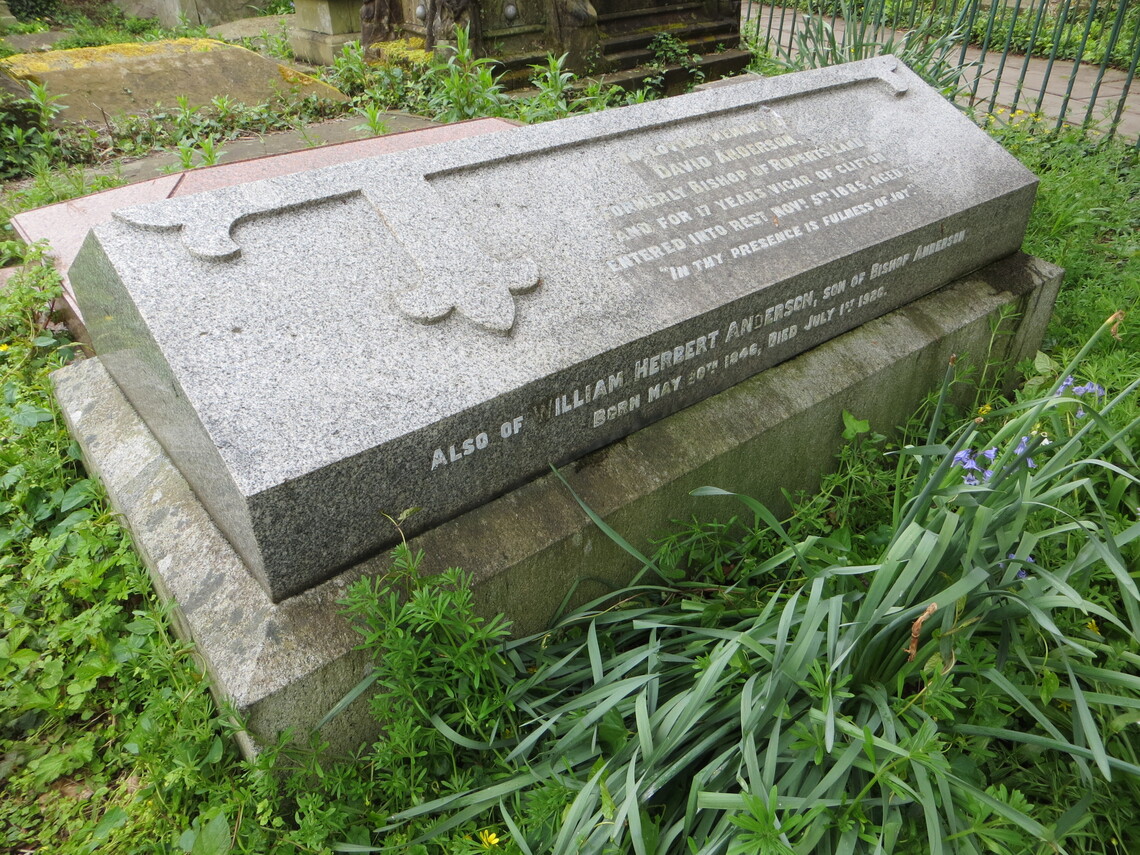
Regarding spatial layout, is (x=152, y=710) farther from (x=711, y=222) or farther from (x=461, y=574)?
(x=711, y=222)

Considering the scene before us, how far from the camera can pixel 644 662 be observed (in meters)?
1.83

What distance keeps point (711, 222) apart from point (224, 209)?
128 centimetres

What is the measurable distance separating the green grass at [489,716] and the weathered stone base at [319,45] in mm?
6151

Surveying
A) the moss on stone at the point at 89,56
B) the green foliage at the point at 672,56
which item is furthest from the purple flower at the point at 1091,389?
the moss on stone at the point at 89,56

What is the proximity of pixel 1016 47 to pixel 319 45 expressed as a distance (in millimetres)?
7660

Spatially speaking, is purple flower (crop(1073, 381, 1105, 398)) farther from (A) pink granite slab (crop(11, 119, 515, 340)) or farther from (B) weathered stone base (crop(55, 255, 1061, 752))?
(A) pink granite slab (crop(11, 119, 515, 340))

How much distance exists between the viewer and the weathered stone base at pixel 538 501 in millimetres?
1555

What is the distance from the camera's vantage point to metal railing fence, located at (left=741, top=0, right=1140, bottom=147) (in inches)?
187

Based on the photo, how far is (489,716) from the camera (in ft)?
5.55

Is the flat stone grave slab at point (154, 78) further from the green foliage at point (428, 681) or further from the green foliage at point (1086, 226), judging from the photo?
the green foliage at point (428, 681)

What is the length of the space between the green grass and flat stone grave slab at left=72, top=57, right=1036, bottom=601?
0.94ft

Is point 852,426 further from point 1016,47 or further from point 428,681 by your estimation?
point 1016,47

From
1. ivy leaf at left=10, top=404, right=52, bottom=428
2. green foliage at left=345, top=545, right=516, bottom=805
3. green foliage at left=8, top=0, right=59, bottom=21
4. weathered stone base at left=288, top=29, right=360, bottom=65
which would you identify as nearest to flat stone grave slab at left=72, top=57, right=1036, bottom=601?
green foliage at left=345, top=545, right=516, bottom=805

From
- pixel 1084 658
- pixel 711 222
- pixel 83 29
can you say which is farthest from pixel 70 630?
pixel 83 29
